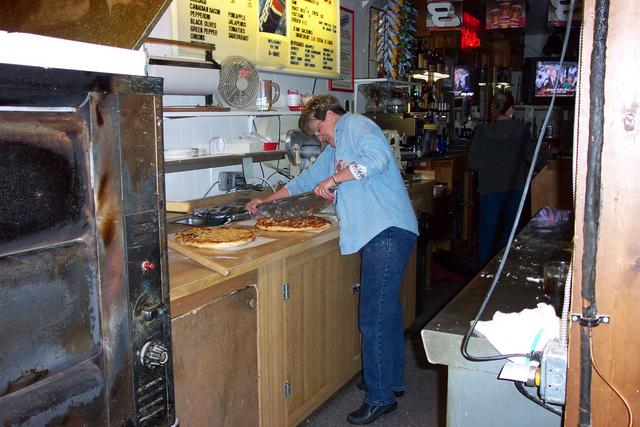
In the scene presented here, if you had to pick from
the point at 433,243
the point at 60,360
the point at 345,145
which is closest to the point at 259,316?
the point at 345,145

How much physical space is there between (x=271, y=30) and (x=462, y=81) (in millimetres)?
4892

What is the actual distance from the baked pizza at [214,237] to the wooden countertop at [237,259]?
0.05 metres

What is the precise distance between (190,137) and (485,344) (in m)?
2.33

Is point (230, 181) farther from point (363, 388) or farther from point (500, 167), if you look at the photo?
point (500, 167)

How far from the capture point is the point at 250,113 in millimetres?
3232

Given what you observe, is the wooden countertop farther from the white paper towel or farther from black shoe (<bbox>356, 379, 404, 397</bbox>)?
black shoe (<bbox>356, 379, 404, 397</bbox>)

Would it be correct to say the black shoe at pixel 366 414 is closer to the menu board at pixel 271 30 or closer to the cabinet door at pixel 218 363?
the cabinet door at pixel 218 363

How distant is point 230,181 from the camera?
3.52 meters

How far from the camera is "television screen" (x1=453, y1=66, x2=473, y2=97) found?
311 inches

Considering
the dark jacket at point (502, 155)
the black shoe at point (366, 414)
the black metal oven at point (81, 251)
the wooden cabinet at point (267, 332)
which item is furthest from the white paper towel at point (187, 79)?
the dark jacket at point (502, 155)

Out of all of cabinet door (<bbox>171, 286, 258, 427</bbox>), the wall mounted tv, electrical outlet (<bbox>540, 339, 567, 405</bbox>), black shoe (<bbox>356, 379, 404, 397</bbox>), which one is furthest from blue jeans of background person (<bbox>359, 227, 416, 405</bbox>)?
the wall mounted tv

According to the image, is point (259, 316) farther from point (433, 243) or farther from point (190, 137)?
point (433, 243)

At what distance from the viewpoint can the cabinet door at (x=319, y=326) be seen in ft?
8.63

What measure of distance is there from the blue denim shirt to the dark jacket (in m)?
2.77
